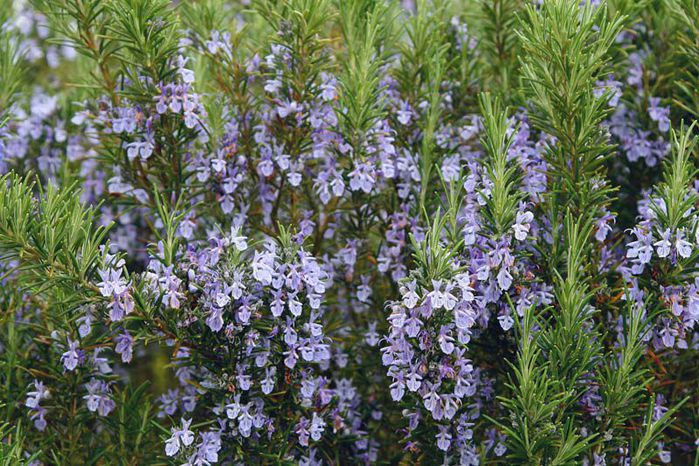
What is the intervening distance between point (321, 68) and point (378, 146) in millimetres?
286

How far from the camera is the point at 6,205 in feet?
5.54

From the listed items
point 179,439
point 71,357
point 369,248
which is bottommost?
point 179,439

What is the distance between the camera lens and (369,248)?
7.25ft

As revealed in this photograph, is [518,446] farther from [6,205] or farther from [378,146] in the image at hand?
[6,205]

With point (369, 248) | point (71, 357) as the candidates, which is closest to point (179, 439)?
point (71, 357)

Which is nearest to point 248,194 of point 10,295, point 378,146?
point 378,146

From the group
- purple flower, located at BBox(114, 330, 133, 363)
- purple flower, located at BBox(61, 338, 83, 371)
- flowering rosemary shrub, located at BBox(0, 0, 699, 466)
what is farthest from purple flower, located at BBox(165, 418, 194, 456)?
purple flower, located at BBox(61, 338, 83, 371)

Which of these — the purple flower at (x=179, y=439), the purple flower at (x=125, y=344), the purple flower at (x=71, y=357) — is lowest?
the purple flower at (x=179, y=439)

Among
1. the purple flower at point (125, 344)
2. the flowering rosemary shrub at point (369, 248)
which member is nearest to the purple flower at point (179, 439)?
the flowering rosemary shrub at point (369, 248)

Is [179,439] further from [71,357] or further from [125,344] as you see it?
[71,357]

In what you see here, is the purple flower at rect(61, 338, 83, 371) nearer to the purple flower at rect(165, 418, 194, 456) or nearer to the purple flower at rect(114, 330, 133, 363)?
the purple flower at rect(114, 330, 133, 363)

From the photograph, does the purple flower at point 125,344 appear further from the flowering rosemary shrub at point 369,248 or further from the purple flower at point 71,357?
the purple flower at point 71,357

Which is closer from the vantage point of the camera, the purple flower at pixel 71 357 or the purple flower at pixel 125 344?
the purple flower at pixel 125 344

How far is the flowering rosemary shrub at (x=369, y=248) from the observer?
168 centimetres
